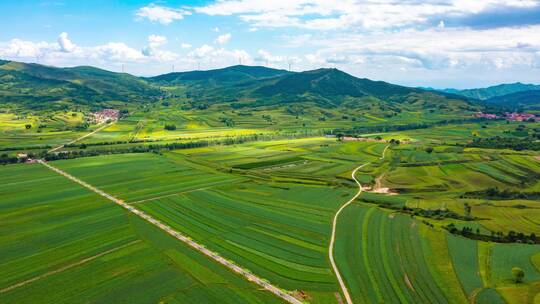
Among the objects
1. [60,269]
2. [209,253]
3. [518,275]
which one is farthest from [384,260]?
[60,269]

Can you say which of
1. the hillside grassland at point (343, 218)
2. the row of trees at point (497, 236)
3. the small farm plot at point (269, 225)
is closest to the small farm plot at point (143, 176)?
the hillside grassland at point (343, 218)

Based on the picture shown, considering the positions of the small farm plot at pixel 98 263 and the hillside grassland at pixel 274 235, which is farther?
the hillside grassland at pixel 274 235

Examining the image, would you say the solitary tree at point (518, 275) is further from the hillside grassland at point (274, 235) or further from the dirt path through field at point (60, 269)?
the dirt path through field at point (60, 269)

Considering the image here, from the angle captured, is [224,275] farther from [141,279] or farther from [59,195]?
[59,195]

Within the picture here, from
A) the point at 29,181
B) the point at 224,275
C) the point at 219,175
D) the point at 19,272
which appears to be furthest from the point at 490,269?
the point at 29,181

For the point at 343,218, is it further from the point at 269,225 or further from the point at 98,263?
the point at 98,263

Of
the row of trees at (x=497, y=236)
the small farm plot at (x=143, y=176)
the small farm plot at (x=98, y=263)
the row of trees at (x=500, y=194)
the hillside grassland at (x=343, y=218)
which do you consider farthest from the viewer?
the small farm plot at (x=143, y=176)
